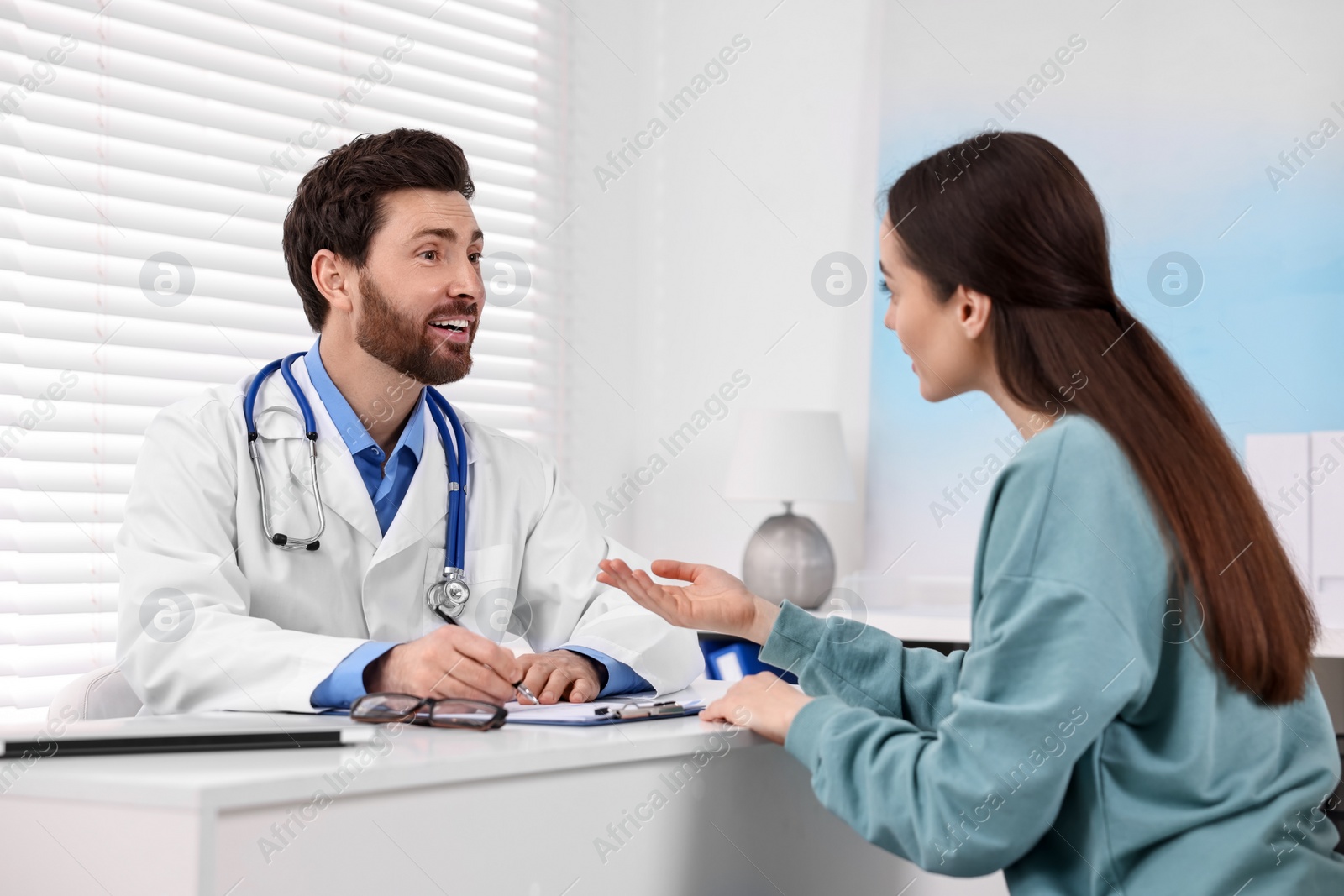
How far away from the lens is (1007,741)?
33.6 inches

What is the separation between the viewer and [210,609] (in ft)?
4.28

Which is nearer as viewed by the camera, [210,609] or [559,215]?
[210,609]

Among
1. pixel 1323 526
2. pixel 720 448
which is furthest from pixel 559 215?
pixel 1323 526

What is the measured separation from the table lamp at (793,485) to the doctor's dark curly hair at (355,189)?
1255 mm

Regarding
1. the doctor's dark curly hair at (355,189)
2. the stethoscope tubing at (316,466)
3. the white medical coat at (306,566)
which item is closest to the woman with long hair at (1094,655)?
the white medical coat at (306,566)

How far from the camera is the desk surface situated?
0.74m

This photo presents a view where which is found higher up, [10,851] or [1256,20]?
[1256,20]

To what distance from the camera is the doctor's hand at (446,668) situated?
121cm

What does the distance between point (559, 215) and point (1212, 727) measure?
2.84m

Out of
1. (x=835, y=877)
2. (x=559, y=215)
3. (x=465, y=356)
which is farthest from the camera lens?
(x=559, y=215)

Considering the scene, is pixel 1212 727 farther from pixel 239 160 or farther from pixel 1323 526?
pixel 239 160

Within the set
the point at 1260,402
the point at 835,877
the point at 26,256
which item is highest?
the point at 26,256

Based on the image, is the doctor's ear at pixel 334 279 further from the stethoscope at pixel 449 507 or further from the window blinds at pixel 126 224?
the window blinds at pixel 126 224

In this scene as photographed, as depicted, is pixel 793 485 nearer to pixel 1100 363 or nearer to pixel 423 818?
pixel 1100 363
